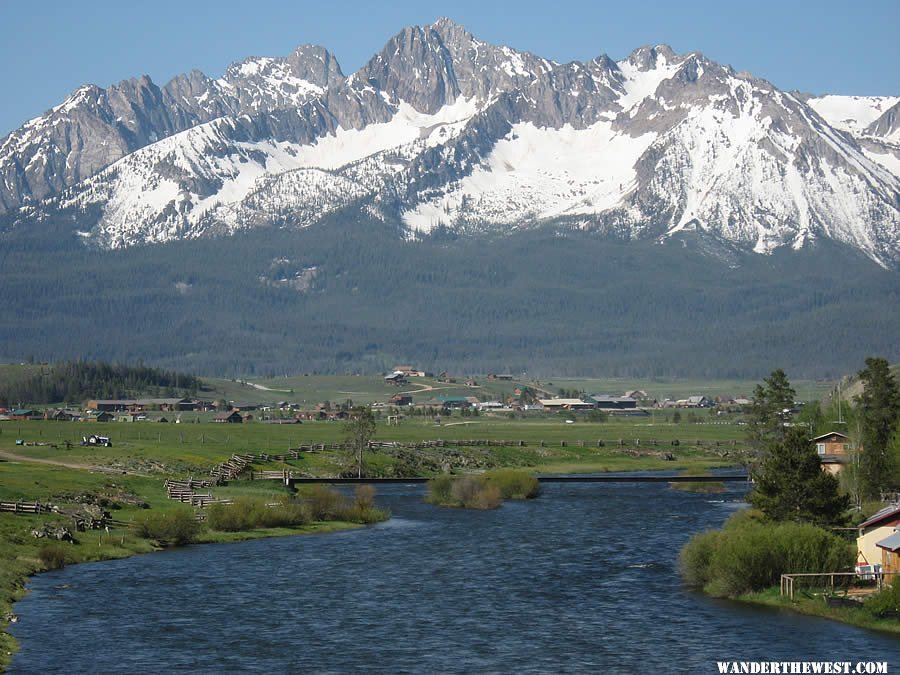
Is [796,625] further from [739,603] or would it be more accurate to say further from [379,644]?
[379,644]

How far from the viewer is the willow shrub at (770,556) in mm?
77500

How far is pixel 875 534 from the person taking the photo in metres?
77.9

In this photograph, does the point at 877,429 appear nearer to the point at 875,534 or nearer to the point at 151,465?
the point at 875,534

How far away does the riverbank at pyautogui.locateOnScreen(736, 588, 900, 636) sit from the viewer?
70.6 meters

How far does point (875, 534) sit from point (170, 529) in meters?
42.7

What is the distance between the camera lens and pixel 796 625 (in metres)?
72.2

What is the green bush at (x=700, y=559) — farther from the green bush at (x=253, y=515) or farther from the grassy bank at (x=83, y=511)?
the green bush at (x=253, y=515)

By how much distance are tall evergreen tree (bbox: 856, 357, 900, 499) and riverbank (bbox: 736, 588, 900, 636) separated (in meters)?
29.9

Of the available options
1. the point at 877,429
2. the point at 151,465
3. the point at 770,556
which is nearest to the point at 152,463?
the point at 151,465

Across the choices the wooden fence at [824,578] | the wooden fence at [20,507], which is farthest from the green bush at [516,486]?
the wooden fence at [824,578]

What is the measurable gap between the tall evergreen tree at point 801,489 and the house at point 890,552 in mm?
7373

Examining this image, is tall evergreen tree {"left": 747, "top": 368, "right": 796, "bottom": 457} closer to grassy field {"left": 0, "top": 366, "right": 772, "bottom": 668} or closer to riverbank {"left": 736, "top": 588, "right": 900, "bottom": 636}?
grassy field {"left": 0, "top": 366, "right": 772, "bottom": 668}

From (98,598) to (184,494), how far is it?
123 feet

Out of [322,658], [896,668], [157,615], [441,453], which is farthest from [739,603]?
[441,453]
